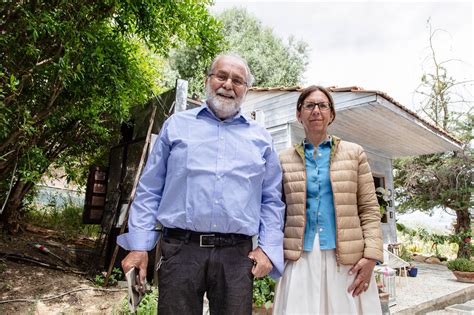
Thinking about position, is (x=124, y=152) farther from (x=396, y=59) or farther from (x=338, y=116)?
(x=396, y=59)

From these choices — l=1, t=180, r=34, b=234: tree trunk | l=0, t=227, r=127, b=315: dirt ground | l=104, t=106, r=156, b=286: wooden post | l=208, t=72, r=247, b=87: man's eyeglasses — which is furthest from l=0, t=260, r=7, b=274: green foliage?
l=208, t=72, r=247, b=87: man's eyeglasses

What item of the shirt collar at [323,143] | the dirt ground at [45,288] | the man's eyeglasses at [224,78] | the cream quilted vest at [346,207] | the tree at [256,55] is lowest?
the dirt ground at [45,288]

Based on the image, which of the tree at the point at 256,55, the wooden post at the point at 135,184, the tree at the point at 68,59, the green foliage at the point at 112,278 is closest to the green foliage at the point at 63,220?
the tree at the point at 68,59

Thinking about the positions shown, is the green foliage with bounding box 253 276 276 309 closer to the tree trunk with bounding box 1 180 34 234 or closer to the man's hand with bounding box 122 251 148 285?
the man's hand with bounding box 122 251 148 285

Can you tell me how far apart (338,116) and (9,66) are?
538cm

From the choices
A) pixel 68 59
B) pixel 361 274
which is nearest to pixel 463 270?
pixel 361 274

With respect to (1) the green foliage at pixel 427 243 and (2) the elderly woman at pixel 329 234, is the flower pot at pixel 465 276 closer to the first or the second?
(1) the green foliage at pixel 427 243

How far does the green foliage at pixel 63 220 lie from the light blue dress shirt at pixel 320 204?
7.95 meters

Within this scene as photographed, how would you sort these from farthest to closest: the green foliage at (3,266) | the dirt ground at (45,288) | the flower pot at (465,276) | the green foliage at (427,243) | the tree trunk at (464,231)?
the green foliage at (427,243), the tree trunk at (464,231), the flower pot at (465,276), the green foliage at (3,266), the dirt ground at (45,288)

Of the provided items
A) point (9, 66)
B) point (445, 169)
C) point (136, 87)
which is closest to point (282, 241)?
point (9, 66)

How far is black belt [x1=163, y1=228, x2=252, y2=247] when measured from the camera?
6.32ft

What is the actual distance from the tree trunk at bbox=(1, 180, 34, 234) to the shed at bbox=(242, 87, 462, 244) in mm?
5067

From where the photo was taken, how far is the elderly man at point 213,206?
6.22 feet

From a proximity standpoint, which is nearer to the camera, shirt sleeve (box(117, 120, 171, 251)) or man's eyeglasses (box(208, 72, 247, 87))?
shirt sleeve (box(117, 120, 171, 251))
